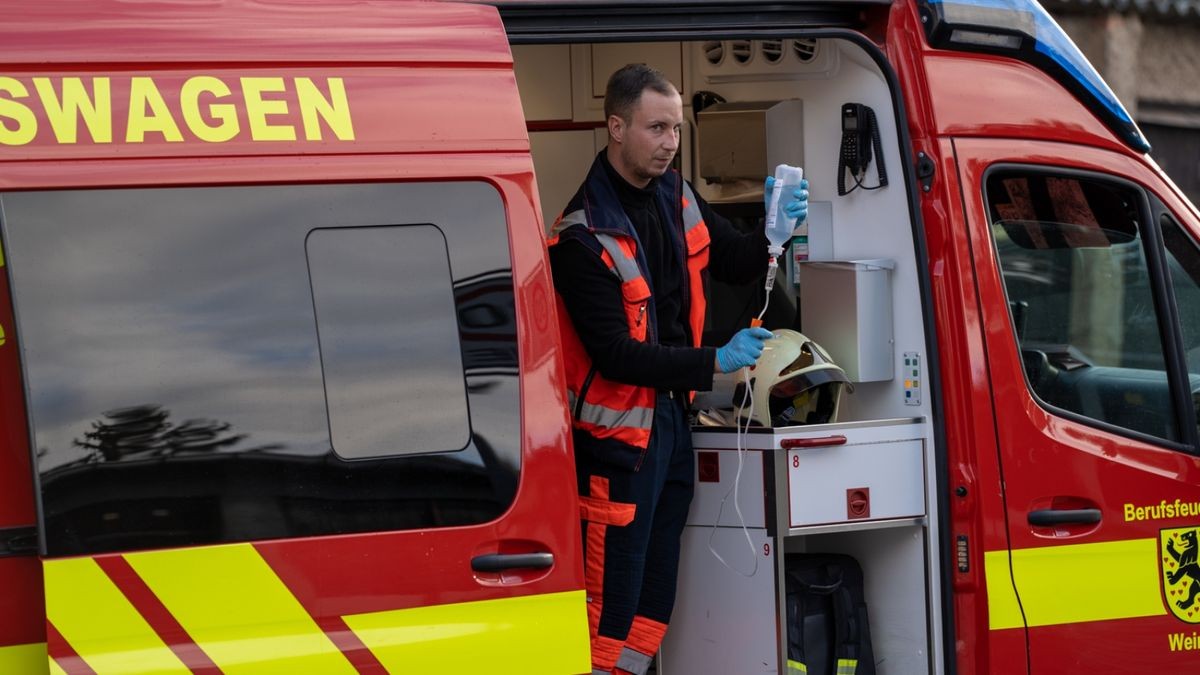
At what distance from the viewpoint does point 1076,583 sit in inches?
143

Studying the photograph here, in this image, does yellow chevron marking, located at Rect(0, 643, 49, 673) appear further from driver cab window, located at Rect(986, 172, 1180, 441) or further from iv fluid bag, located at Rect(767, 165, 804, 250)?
driver cab window, located at Rect(986, 172, 1180, 441)

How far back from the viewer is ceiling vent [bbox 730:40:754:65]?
446 cm

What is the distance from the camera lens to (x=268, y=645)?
2.84 metres

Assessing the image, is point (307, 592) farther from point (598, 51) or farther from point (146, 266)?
point (598, 51)

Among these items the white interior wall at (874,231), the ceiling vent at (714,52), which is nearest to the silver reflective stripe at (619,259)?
the white interior wall at (874,231)

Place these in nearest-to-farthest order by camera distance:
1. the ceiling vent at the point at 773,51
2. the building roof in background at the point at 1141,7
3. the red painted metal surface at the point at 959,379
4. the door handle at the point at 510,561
Result: the door handle at the point at 510,561, the red painted metal surface at the point at 959,379, the ceiling vent at the point at 773,51, the building roof in background at the point at 1141,7

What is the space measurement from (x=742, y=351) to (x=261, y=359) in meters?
1.18

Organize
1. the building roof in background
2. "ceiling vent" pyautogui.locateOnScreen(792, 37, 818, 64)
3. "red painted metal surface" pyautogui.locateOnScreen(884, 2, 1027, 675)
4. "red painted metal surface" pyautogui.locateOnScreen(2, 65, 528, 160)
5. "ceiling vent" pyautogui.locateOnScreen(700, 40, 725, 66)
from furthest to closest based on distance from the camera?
the building roof in background < "ceiling vent" pyautogui.locateOnScreen(700, 40, 725, 66) < "ceiling vent" pyautogui.locateOnScreen(792, 37, 818, 64) < "red painted metal surface" pyautogui.locateOnScreen(884, 2, 1027, 675) < "red painted metal surface" pyautogui.locateOnScreen(2, 65, 528, 160)

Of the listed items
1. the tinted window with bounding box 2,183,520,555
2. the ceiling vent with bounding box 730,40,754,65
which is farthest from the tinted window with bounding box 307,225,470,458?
the ceiling vent with bounding box 730,40,754,65

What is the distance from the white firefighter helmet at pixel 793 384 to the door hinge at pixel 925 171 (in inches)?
20.3

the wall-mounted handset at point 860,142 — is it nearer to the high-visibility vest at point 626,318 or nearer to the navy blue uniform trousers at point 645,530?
the high-visibility vest at point 626,318

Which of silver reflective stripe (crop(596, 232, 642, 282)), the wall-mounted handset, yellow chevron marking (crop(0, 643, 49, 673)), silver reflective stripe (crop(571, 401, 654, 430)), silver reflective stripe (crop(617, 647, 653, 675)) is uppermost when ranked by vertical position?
the wall-mounted handset

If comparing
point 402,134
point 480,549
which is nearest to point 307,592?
point 480,549

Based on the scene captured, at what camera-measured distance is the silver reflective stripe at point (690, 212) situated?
3.83 m
